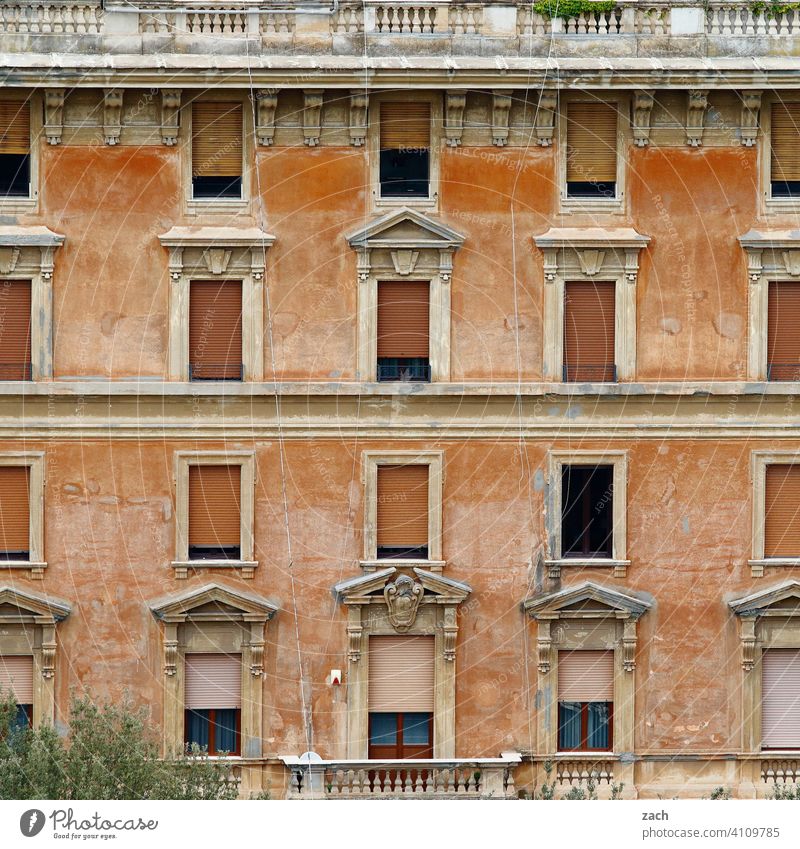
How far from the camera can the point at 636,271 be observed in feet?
185

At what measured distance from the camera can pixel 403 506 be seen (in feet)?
186

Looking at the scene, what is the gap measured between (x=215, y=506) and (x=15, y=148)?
25.6 feet

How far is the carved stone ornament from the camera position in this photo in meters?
56.1

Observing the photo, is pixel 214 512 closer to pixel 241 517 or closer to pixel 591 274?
pixel 241 517

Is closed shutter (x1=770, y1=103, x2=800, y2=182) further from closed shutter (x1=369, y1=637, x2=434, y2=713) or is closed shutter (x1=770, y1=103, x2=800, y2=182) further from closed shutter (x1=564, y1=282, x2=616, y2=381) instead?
closed shutter (x1=369, y1=637, x2=434, y2=713)

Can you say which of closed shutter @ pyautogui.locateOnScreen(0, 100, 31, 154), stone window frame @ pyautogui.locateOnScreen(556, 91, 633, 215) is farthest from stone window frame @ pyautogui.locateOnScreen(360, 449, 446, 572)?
closed shutter @ pyautogui.locateOnScreen(0, 100, 31, 154)

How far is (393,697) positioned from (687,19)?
46.3 ft

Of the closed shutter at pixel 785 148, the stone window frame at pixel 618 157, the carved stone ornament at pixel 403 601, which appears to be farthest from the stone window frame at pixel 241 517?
the closed shutter at pixel 785 148

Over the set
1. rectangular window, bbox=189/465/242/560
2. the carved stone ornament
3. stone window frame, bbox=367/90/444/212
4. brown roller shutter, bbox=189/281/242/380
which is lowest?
the carved stone ornament

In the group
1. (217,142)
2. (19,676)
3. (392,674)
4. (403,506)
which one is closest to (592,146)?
(217,142)

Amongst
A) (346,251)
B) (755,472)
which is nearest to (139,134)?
(346,251)

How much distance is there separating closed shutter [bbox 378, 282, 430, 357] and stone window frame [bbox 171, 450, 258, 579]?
11.1ft
